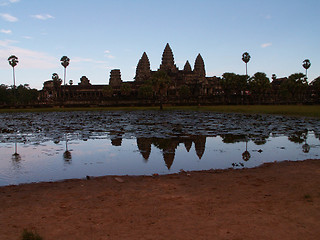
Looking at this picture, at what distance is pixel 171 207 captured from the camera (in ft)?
18.6

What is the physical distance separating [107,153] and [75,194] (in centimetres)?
545

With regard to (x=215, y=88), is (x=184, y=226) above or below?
below

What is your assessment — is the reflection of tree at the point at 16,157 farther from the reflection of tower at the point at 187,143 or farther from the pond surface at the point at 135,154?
the reflection of tower at the point at 187,143

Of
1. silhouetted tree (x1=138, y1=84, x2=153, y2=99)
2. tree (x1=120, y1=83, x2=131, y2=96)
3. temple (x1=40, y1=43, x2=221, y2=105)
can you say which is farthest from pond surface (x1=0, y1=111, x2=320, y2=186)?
tree (x1=120, y1=83, x2=131, y2=96)

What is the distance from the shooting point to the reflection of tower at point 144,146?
1164 centimetres

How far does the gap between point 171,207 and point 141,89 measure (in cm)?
8871

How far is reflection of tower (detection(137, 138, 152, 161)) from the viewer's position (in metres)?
11.6

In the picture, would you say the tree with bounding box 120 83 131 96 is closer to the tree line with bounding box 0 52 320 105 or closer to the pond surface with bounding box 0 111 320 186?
the tree line with bounding box 0 52 320 105

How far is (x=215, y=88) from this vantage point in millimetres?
106188

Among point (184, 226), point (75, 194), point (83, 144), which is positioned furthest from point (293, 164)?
point (83, 144)

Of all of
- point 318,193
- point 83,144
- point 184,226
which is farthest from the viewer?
point 83,144

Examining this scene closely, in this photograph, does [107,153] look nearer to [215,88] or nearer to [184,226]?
[184,226]

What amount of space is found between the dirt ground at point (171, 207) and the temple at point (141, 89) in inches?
2846

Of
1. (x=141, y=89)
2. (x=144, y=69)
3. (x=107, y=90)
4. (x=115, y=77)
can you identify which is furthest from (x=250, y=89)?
(x=115, y=77)
